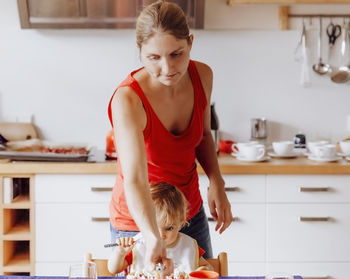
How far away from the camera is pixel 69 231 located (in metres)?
2.71

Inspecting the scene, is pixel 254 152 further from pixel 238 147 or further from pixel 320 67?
pixel 320 67

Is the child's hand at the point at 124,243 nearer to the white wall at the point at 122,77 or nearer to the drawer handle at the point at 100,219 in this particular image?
the drawer handle at the point at 100,219

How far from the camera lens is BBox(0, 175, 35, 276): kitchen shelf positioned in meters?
2.68

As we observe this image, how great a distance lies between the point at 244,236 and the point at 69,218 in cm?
86

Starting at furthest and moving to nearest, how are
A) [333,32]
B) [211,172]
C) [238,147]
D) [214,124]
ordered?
[333,32] → [214,124] → [238,147] → [211,172]

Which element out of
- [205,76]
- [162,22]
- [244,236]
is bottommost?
[244,236]

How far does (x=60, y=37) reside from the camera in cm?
317

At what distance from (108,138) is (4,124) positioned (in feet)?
2.15

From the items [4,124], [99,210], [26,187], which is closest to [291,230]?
[99,210]

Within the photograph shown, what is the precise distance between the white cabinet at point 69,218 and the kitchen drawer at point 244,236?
521 millimetres

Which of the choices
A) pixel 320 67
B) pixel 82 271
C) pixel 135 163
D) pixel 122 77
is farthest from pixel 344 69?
pixel 82 271

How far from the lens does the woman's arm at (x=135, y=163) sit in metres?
1.27

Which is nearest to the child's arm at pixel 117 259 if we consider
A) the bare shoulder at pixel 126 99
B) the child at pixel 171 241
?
the child at pixel 171 241

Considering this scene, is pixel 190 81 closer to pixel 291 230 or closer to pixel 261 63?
pixel 291 230
